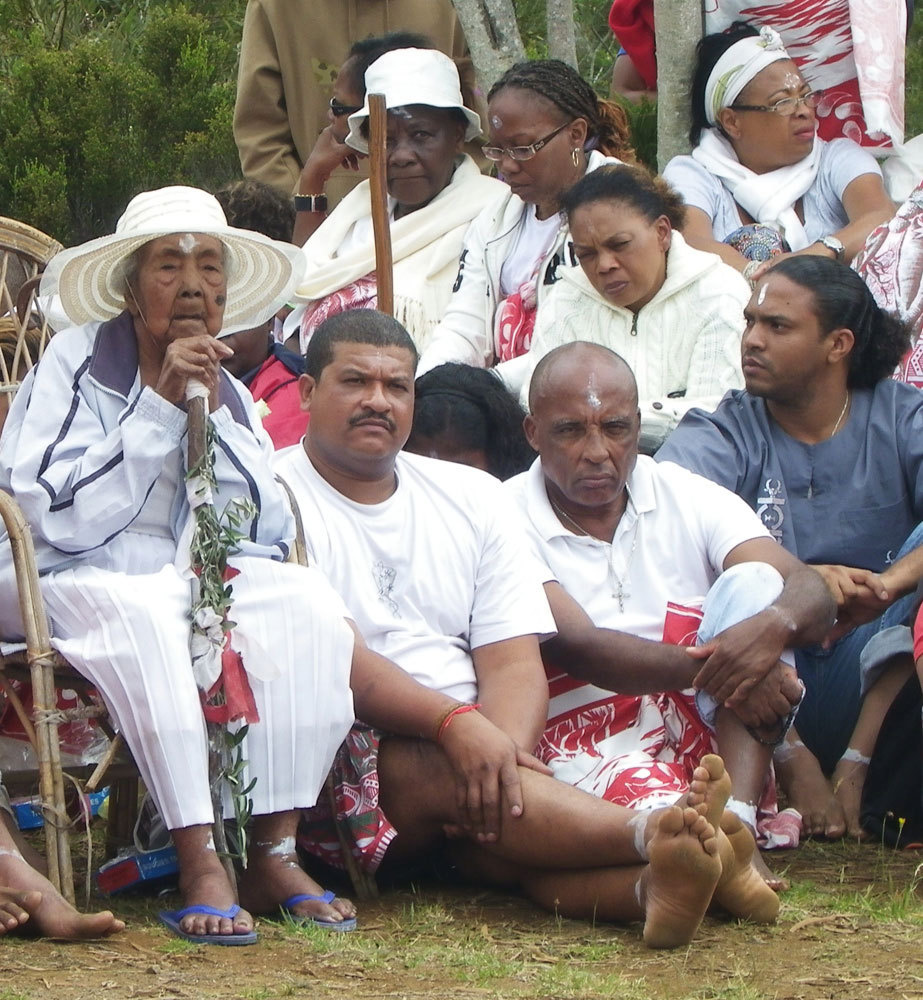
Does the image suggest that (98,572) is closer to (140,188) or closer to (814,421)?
(814,421)

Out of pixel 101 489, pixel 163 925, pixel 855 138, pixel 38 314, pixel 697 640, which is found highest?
pixel 855 138

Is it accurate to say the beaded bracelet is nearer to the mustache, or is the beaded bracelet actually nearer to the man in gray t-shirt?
the mustache

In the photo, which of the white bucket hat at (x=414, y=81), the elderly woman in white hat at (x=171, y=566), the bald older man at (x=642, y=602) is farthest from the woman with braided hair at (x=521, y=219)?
the elderly woman in white hat at (x=171, y=566)

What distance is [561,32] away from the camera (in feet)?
25.3

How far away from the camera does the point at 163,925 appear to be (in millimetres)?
3871

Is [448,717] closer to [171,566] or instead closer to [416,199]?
[171,566]

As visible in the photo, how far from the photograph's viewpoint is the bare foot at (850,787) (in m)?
4.86

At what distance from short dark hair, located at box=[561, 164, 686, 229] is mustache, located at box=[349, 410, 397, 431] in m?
1.57

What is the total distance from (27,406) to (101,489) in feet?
1.16

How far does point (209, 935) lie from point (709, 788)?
1095mm

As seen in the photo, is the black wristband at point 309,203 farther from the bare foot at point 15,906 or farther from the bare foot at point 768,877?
the bare foot at point 15,906

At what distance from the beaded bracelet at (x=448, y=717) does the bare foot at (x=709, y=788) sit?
2.33 ft

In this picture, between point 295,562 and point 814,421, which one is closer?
point 295,562

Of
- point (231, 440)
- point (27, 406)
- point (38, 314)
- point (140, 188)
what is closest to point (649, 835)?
point (231, 440)
